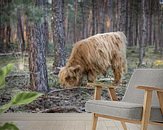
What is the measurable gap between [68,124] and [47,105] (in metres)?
0.64

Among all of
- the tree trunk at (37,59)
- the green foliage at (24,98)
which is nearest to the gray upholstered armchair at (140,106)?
the tree trunk at (37,59)

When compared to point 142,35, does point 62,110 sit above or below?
below

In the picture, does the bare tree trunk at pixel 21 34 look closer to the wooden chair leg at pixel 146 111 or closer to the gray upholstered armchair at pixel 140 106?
the gray upholstered armchair at pixel 140 106

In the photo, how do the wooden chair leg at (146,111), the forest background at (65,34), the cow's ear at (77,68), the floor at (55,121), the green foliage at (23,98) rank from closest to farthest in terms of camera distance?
the green foliage at (23,98)
the wooden chair leg at (146,111)
the floor at (55,121)
the cow's ear at (77,68)
the forest background at (65,34)

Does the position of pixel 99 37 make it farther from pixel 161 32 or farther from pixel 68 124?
pixel 68 124

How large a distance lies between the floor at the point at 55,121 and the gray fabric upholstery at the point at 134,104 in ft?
2.43

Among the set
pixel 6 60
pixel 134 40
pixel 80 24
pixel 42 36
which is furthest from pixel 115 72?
pixel 6 60

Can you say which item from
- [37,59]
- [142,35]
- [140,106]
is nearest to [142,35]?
[142,35]

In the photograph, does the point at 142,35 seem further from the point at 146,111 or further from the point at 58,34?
the point at 146,111

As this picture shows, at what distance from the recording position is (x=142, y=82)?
3.75 metres

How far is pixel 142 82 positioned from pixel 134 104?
58 centimetres

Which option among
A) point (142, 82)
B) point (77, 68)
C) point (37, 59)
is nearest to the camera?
point (142, 82)

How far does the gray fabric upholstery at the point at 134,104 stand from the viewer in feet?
10.0

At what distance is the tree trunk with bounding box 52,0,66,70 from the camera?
4961 millimetres
